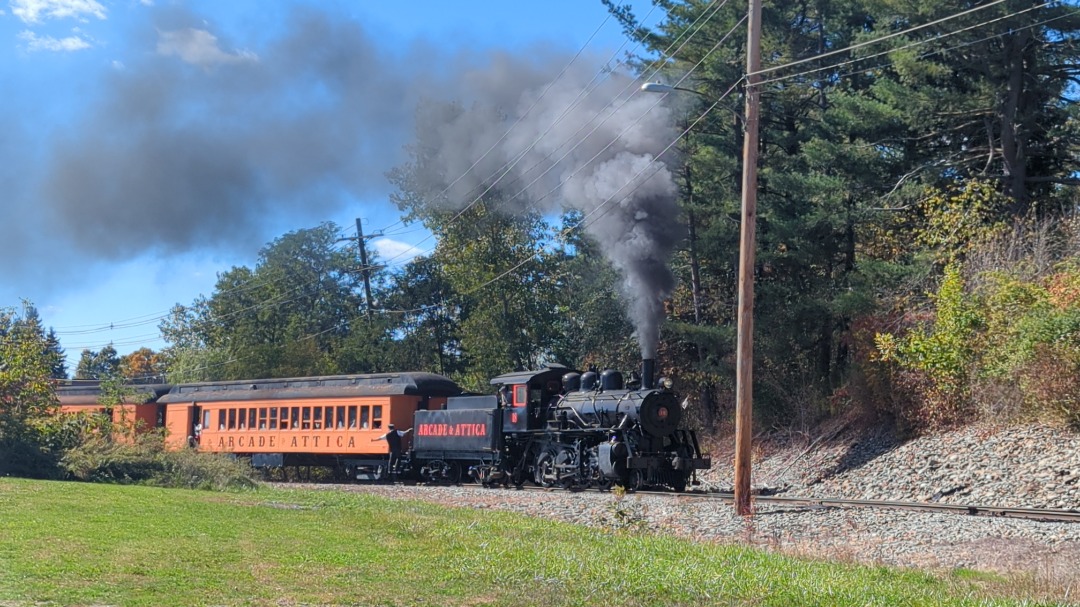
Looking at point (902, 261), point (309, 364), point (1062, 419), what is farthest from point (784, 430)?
point (309, 364)

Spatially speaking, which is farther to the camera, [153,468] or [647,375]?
[153,468]

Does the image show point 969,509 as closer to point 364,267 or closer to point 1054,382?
point 1054,382

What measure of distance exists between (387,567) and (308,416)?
20498mm

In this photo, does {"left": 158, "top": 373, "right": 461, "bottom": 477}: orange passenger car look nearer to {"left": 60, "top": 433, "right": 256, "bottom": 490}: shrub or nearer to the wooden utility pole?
{"left": 60, "top": 433, "right": 256, "bottom": 490}: shrub

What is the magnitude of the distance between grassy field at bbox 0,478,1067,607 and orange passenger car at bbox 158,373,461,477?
1347 cm

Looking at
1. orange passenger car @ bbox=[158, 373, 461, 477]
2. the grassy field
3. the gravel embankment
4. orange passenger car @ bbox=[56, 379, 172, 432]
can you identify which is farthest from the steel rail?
orange passenger car @ bbox=[56, 379, 172, 432]

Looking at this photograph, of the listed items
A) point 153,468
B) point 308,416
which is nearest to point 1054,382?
point 153,468

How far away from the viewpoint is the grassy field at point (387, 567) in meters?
8.14

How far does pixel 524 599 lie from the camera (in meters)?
8.17

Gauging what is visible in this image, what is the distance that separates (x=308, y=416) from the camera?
96.2 ft

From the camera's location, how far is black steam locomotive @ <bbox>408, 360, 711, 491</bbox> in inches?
824

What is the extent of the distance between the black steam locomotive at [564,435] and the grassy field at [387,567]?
288 inches

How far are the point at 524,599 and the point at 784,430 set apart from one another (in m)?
22.4

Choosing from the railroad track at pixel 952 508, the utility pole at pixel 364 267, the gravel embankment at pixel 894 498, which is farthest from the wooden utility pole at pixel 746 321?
the utility pole at pixel 364 267
